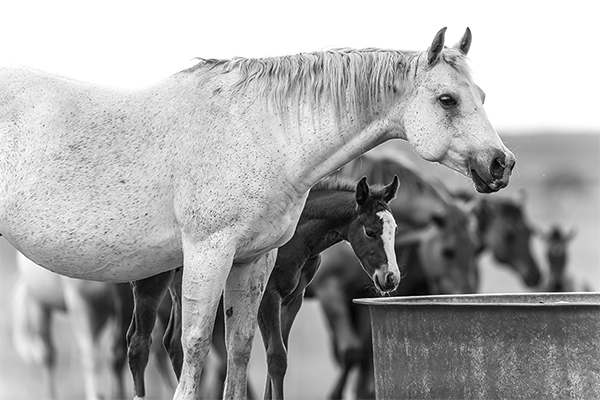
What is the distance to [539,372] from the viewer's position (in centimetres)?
347

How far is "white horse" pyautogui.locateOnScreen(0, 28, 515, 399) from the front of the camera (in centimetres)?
371

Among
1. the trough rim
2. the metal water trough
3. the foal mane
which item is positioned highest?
the foal mane

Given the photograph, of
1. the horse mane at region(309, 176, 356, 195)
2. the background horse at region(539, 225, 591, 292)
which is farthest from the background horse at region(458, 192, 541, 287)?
the horse mane at region(309, 176, 356, 195)

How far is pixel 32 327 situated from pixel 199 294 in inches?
283

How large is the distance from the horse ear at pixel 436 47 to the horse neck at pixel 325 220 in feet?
5.89

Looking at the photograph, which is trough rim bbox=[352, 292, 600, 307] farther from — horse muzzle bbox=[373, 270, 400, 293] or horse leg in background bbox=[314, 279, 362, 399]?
horse leg in background bbox=[314, 279, 362, 399]

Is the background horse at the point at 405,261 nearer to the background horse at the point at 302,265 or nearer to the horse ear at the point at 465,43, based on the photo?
the background horse at the point at 302,265

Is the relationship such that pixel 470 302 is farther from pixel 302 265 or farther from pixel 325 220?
pixel 325 220

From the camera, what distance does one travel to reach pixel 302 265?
17.1 ft

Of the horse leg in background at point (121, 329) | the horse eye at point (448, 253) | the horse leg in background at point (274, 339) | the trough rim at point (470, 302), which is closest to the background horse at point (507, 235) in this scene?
the horse eye at point (448, 253)

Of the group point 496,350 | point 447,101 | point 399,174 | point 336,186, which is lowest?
point 496,350

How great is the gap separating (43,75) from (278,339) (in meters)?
1.80

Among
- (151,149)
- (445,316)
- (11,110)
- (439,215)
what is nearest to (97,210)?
(151,149)

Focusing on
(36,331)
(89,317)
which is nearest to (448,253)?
(89,317)
